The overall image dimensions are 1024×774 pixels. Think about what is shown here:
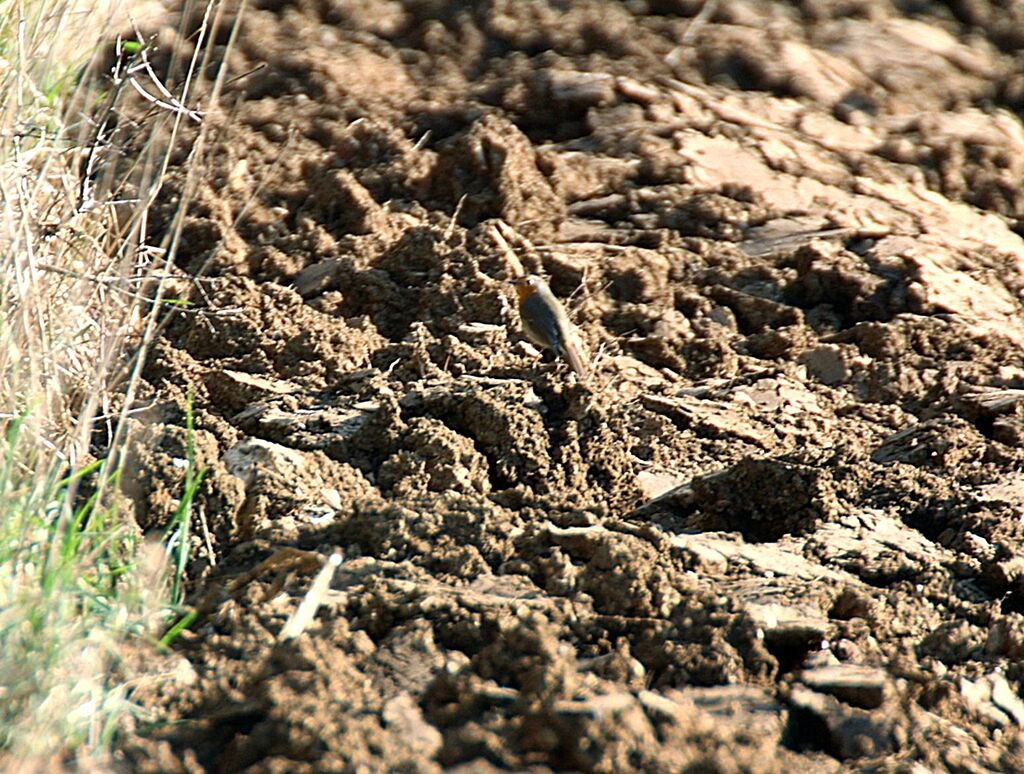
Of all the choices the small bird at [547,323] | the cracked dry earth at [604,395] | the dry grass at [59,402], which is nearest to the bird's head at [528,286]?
the small bird at [547,323]

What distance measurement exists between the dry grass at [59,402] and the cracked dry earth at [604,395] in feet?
0.39

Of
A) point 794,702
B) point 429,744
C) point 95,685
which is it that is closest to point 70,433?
point 95,685

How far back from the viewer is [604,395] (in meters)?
3.59

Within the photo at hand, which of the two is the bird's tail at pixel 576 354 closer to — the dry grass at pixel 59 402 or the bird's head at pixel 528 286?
the bird's head at pixel 528 286

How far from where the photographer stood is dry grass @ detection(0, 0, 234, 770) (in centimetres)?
183

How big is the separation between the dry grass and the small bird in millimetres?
1224

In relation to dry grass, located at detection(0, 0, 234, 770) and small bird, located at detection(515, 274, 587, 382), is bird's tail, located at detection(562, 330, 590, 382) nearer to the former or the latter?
small bird, located at detection(515, 274, 587, 382)

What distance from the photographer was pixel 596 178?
15.8 ft

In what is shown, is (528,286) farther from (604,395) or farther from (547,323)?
(604,395)

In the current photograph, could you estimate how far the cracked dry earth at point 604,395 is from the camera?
1.98 meters

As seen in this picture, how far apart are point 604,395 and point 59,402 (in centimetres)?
155

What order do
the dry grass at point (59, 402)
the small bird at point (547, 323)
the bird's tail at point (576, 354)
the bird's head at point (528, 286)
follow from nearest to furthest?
the dry grass at point (59, 402), the bird's tail at point (576, 354), the small bird at point (547, 323), the bird's head at point (528, 286)

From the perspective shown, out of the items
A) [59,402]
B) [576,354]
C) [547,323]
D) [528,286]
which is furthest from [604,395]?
[59,402]

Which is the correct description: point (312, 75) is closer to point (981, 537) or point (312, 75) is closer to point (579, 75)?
point (579, 75)
